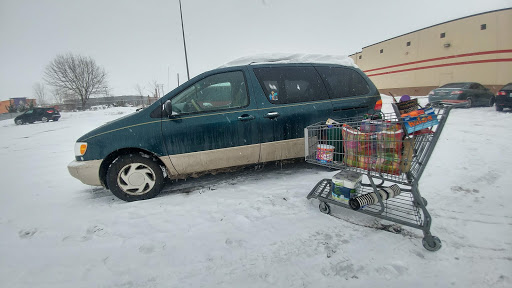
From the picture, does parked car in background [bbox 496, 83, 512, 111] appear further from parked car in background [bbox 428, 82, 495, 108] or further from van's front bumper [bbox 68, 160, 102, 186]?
van's front bumper [bbox 68, 160, 102, 186]

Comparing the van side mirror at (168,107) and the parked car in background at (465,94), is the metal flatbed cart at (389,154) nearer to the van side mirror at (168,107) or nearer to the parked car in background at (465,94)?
the van side mirror at (168,107)

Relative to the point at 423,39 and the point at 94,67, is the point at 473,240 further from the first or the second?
the point at 94,67

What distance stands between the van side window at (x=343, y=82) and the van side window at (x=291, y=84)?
140 mm

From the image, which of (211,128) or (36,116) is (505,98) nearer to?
(211,128)

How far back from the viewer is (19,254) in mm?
2162

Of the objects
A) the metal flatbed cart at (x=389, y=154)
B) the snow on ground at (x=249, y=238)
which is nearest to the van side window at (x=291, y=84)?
the metal flatbed cart at (x=389, y=154)

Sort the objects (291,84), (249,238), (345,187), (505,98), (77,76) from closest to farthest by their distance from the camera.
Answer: (249,238) < (345,187) < (291,84) < (505,98) < (77,76)

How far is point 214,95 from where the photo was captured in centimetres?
324

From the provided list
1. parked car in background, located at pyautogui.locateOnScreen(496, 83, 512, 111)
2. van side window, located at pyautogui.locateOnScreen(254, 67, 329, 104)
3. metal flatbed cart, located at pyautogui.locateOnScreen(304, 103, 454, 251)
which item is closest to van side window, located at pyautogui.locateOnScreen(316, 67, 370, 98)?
van side window, located at pyautogui.locateOnScreen(254, 67, 329, 104)

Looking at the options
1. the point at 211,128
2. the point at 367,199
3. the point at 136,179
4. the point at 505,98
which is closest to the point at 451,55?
the point at 505,98

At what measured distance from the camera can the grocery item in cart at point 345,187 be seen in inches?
94.9

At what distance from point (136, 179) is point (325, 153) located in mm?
2527

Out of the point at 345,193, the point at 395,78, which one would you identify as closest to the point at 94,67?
the point at 395,78

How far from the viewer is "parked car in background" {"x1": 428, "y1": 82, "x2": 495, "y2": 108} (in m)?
10.7
